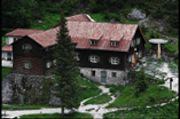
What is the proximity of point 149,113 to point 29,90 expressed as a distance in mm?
15804

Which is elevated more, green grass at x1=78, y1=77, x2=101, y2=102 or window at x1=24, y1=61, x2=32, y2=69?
window at x1=24, y1=61, x2=32, y2=69

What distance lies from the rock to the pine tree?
3459 cm

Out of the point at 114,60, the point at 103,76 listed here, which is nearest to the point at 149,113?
the point at 114,60

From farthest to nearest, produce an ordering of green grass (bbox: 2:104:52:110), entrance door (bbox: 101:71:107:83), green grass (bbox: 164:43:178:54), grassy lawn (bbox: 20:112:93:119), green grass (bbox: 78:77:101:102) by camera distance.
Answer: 1. green grass (bbox: 164:43:178:54)
2. entrance door (bbox: 101:71:107:83)
3. green grass (bbox: 78:77:101:102)
4. green grass (bbox: 2:104:52:110)
5. grassy lawn (bbox: 20:112:93:119)

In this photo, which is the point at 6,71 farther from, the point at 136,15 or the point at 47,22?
the point at 136,15

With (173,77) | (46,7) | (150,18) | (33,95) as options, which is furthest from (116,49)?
(46,7)

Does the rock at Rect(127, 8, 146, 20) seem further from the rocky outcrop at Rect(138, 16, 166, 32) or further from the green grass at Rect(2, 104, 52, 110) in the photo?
the green grass at Rect(2, 104, 52, 110)

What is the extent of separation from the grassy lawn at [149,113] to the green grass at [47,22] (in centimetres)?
3173

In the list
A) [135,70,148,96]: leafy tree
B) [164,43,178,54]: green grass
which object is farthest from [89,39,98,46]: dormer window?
[135,70,148,96]: leafy tree

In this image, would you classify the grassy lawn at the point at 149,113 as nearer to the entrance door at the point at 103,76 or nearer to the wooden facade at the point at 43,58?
the wooden facade at the point at 43,58

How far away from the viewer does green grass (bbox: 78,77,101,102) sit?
51528 mm

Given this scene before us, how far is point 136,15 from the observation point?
258 ft

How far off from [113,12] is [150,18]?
275 inches

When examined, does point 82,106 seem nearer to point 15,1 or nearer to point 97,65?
point 97,65
